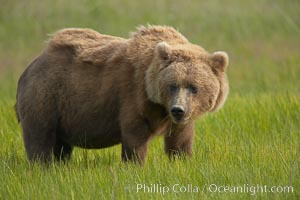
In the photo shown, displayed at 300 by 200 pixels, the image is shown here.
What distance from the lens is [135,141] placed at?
723cm

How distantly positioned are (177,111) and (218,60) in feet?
2.49

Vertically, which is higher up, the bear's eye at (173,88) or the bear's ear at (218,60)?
the bear's ear at (218,60)

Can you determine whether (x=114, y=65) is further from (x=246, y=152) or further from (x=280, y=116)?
(x=280, y=116)

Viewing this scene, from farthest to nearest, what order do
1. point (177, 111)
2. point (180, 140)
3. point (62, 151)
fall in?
point (62, 151), point (180, 140), point (177, 111)

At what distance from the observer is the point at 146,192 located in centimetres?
617

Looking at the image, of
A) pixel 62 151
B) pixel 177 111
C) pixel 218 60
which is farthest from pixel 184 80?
pixel 62 151

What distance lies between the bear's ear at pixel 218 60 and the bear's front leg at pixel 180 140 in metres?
0.64

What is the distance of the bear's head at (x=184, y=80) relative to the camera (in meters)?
7.11

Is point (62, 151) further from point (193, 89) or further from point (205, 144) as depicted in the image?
point (193, 89)

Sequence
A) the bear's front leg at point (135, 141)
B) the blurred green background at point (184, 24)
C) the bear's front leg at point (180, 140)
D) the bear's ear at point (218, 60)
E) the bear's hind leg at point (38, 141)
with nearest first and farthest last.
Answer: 1. the bear's front leg at point (135, 141)
2. the bear's ear at point (218, 60)
3. the bear's front leg at point (180, 140)
4. the bear's hind leg at point (38, 141)
5. the blurred green background at point (184, 24)

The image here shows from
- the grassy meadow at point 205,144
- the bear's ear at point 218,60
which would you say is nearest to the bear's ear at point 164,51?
the bear's ear at point 218,60

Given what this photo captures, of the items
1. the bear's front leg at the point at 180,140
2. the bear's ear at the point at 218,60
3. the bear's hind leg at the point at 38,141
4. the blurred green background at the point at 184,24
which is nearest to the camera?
the bear's ear at the point at 218,60

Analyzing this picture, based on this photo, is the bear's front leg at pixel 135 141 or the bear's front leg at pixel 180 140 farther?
the bear's front leg at pixel 180 140

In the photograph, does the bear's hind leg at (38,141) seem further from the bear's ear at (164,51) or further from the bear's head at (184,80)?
the bear's ear at (164,51)
